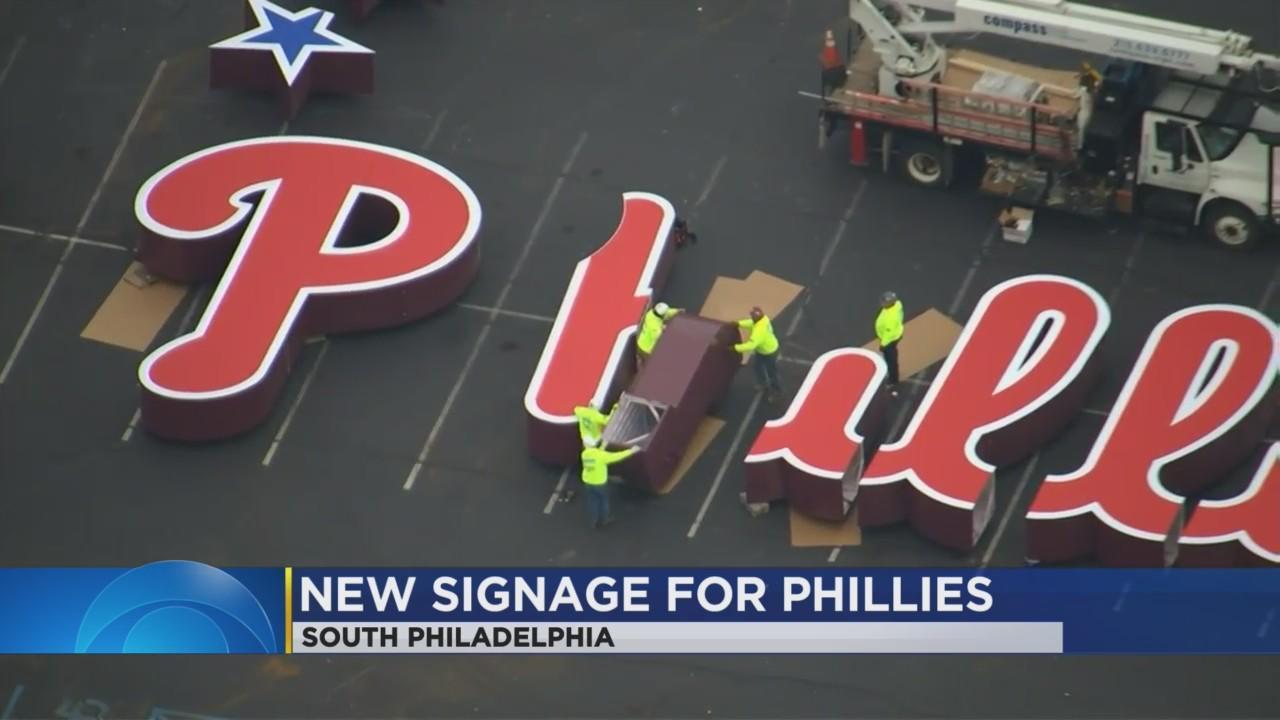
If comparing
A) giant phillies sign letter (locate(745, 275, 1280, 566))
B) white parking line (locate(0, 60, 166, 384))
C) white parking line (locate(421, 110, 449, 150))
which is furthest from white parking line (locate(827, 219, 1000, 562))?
white parking line (locate(0, 60, 166, 384))

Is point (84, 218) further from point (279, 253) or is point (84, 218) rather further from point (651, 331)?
point (651, 331)

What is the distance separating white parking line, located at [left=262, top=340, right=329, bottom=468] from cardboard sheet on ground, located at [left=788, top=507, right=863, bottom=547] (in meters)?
10.1

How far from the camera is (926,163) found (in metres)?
58.1

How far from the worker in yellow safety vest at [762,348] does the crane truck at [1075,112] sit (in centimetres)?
651

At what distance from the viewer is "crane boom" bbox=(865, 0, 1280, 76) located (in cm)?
5450

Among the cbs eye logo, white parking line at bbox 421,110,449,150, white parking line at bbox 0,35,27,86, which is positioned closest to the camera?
the cbs eye logo

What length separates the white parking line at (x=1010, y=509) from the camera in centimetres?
5059

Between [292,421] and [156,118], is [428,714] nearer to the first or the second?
[292,421]

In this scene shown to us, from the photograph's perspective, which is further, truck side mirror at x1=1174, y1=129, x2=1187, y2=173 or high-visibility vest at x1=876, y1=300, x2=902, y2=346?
truck side mirror at x1=1174, y1=129, x2=1187, y2=173

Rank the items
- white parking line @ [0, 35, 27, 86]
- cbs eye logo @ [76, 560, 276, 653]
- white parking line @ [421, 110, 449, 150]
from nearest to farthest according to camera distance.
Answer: cbs eye logo @ [76, 560, 276, 653] → white parking line @ [421, 110, 449, 150] → white parking line @ [0, 35, 27, 86]

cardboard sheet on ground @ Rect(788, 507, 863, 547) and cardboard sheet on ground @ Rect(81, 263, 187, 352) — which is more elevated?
cardboard sheet on ground @ Rect(81, 263, 187, 352)

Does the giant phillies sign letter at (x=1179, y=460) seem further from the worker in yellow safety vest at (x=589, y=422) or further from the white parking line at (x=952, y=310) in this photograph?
the worker in yellow safety vest at (x=589, y=422)

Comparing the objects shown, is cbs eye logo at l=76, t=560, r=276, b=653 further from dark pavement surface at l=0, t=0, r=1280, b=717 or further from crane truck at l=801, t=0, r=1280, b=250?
crane truck at l=801, t=0, r=1280, b=250

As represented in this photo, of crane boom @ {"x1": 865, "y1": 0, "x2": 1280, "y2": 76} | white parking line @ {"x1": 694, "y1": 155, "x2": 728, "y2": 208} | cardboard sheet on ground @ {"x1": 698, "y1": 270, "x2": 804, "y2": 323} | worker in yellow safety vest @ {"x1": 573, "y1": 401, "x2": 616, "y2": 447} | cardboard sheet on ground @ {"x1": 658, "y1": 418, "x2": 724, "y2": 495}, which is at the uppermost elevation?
crane boom @ {"x1": 865, "y1": 0, "x2": 1280, "y2": 76}
